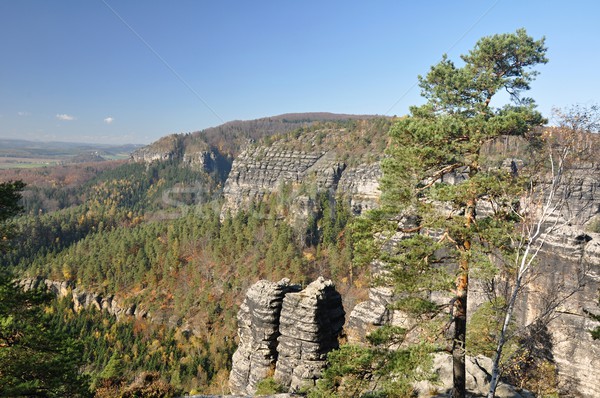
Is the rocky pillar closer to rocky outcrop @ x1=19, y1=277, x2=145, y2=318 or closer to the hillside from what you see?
the hillside

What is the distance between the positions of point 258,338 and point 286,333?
2906 mm

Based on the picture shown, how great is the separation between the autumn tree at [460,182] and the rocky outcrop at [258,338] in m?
19.5

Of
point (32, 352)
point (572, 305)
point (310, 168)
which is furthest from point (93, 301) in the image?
point (572, 305)

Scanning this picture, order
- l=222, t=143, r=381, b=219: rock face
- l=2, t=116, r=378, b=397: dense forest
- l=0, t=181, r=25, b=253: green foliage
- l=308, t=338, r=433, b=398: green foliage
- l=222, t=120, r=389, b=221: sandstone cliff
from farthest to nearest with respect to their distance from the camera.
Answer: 1. l=222, t=120, r=389, b=221: sandstone cliff
2. l=222, t=143, r=381, b=219: rock face
3. l=2, t=116, r=378, b=397: dense forest
4. l=0, t=181, r=25, b=253: green foliage
5. l=308, t=338, r=433, b=398: green foliage

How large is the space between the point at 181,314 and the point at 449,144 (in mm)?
65053

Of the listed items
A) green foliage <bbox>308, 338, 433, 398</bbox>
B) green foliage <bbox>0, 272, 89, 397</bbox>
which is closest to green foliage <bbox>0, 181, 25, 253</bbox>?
green foliage <bbox>0, 272, 89, 397</bbox>

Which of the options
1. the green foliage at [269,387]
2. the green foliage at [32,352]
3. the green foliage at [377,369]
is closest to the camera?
the green foliage at [32,352]

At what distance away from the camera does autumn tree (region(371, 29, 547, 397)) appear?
34.0 feet

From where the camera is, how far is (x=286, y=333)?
27906 mm

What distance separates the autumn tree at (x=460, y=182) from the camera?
34.0ft

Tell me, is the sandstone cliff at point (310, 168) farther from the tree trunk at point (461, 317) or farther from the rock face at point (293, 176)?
the tree trunk at point (461, 317)

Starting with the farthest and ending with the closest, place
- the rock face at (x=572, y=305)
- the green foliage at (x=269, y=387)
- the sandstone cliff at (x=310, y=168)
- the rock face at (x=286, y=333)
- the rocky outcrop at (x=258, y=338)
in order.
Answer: the sandstone cliff at (x=310, y=168) → the rocky outcrop at (x=258, y=338) → the rock face at (x=286, y=333) → the green foliage at (x=269, y=387) → the rock face at (x=572, y=305)

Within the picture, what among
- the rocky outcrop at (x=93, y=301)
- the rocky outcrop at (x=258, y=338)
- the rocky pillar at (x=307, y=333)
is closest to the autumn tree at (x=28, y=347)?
the rocky pillar at (x=307, y=333)

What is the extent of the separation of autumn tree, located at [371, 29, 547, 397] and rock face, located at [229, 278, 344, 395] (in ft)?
56.4
